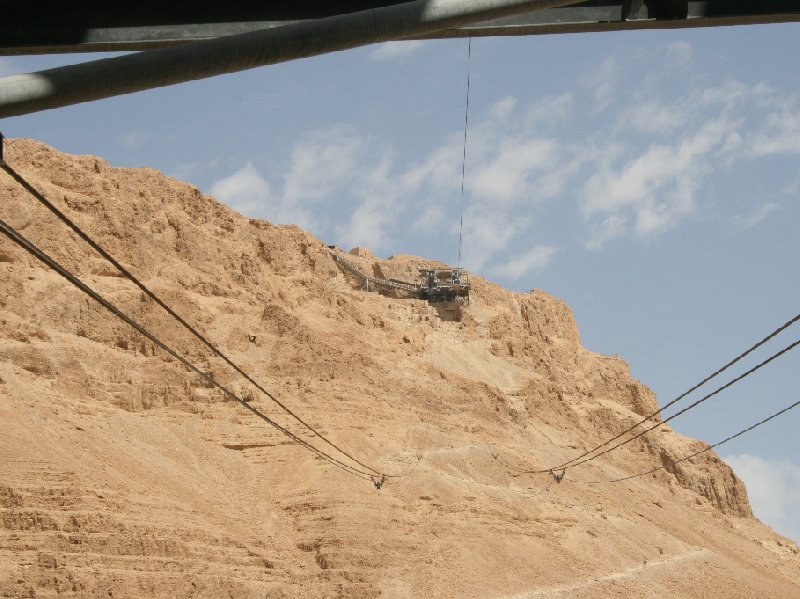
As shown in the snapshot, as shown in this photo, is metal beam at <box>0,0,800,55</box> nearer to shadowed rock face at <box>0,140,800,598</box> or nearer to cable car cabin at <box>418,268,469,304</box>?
shadowed rock face at <box>0,140,800,598</box>

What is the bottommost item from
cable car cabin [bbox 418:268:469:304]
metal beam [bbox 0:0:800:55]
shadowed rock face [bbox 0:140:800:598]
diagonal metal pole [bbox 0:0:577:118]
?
diagonal metal pole [bbox 0:0:577:118]

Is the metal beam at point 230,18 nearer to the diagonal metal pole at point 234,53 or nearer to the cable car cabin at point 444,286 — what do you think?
the diagonal metal pole at point 234,53

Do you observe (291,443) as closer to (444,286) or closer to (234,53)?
(444,286)

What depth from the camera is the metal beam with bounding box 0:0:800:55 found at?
4.50 meters

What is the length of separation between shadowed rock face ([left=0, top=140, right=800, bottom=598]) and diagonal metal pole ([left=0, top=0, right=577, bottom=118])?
33.5 m

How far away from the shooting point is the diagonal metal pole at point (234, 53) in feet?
10.5

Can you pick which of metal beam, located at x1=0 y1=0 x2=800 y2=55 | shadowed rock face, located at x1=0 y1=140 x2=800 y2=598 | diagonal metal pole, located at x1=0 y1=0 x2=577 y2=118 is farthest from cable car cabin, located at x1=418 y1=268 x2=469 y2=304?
diagonal metal pole, located at x1=0 y1=0 x2=577 y2=118

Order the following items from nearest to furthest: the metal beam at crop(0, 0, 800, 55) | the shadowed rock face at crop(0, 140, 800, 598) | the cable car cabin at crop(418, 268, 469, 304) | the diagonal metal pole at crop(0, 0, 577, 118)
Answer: the diagonal metal pole at crop(0, 0, 577, 118)
the metal beam at crop(0, 0, 800, 55)
the shadowed rock face at crop(0, 140, 800, 598)
the cable car cabin at crop(418, 268, 469, 304)

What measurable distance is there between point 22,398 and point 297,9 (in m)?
43.8

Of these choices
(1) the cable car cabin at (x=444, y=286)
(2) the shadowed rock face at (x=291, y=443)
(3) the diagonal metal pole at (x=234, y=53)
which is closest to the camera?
(3) the diagonal metal pole at (x=234, y=53)

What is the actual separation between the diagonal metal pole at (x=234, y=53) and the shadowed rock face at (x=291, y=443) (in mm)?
33505

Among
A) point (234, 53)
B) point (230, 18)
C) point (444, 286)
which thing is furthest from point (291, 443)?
point (234, 53)

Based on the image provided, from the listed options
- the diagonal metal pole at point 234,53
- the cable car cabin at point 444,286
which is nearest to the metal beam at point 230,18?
the diagonal metal pole at point 234,53

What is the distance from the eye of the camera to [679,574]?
53.0 meters
